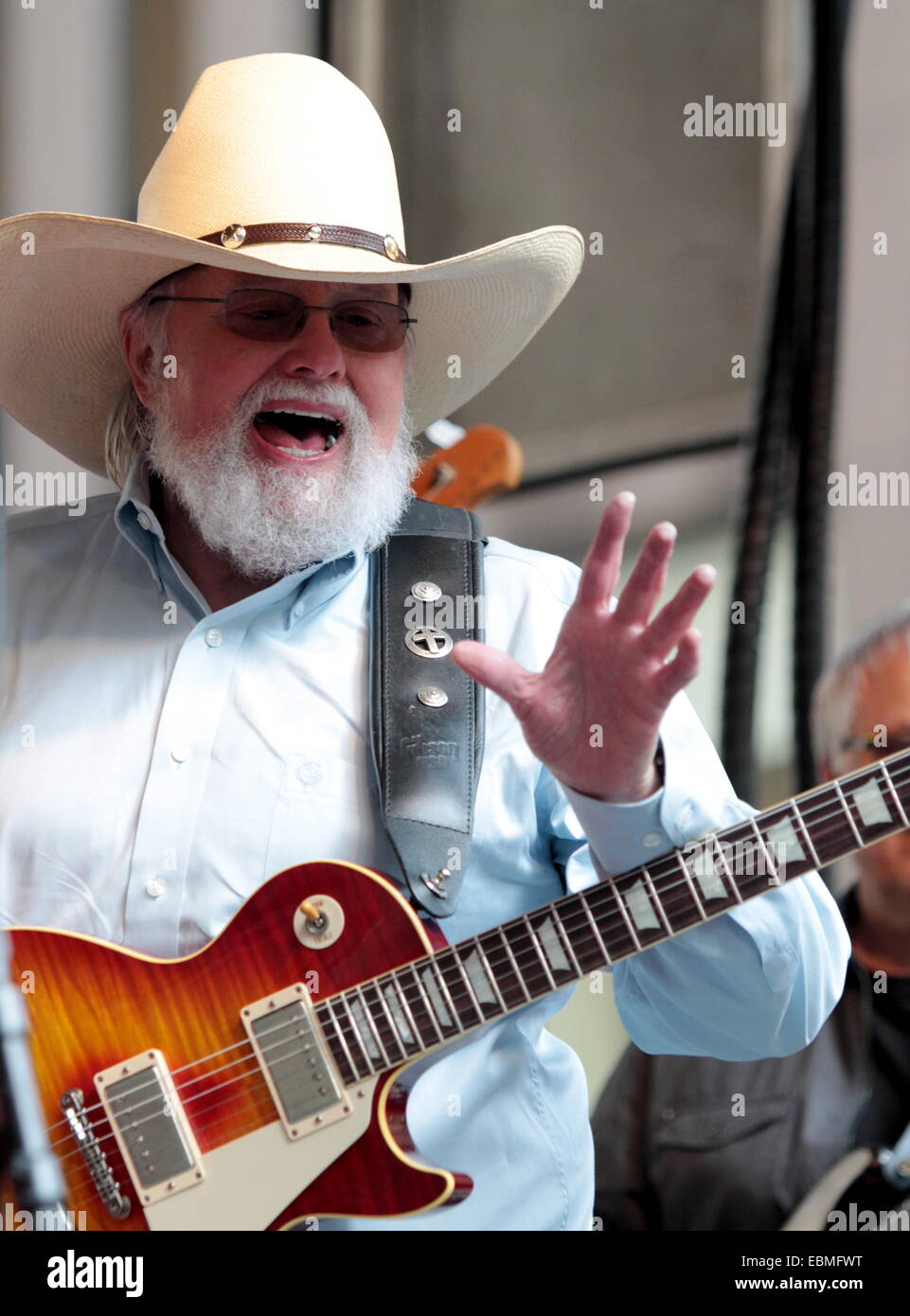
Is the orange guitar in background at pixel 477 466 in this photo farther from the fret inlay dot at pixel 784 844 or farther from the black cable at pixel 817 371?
the fret inlay dot at pixel 784 844

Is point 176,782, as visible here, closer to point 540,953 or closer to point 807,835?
point 540,953

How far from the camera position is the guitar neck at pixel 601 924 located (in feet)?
3.76

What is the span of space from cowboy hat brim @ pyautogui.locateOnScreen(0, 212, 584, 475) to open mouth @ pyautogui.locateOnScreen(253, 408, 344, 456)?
15cm

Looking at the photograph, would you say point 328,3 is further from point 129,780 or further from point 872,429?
point 129,780

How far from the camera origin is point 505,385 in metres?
2.63

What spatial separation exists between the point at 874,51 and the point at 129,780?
1.58m

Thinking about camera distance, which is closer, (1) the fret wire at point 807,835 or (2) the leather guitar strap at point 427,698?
(1) the fret wire at point 807,835

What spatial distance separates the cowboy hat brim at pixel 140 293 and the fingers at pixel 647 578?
521mm

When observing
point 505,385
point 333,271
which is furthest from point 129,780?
point 505,385

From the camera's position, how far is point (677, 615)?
1024 millimetres

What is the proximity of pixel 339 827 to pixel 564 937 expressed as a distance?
24cm

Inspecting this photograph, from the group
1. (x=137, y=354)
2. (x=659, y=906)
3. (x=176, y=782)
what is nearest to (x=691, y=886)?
(x=659, y=906)

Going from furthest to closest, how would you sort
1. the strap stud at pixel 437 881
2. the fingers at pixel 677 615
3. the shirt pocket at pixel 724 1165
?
the shirt pocket at pixel 724 1165 → the strap stud at pixel 437 881 → the fingers at pixel 677 615

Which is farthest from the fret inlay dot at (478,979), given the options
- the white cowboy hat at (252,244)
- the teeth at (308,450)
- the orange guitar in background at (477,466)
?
the orange guitar in background at (477,466)
